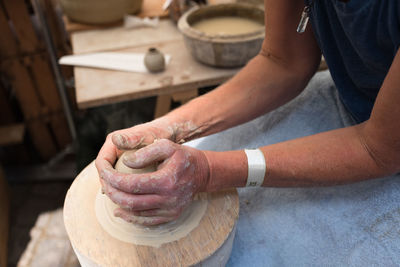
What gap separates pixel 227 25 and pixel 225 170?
1029 mm

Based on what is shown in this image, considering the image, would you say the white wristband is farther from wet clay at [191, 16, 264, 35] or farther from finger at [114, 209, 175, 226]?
wet clay at [191, 16, 264, 35]

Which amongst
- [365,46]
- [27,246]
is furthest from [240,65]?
[27,246]

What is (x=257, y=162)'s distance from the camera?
79cm

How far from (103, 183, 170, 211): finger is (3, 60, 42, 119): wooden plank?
163 centimetres

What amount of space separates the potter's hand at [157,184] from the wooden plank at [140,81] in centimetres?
72

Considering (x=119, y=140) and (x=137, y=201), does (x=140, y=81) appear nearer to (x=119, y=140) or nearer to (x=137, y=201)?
(x=119, y=140)

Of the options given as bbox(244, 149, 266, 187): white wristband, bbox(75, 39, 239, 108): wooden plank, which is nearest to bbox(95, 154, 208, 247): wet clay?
bbox(244, 149, 266, 187): white wristband

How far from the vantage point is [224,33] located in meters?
1.54

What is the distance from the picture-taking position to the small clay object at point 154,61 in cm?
147

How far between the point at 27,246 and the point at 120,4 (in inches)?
53.6

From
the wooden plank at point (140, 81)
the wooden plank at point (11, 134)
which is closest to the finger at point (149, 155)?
the wooden plank at point (140, 81)

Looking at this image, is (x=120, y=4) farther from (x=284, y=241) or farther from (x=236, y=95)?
A: (x=284, y=241)

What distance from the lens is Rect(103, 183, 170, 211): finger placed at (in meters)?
0.69

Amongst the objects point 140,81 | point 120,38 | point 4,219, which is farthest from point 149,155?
point 4,219
